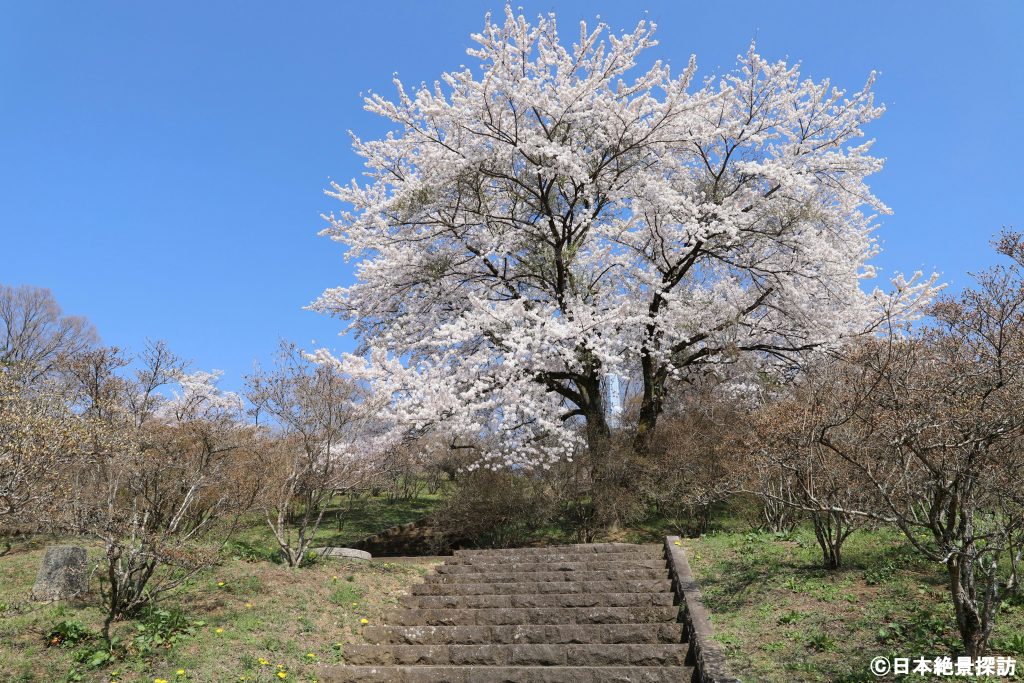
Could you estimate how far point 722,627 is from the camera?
298 inches

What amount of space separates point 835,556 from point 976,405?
4.00 meters

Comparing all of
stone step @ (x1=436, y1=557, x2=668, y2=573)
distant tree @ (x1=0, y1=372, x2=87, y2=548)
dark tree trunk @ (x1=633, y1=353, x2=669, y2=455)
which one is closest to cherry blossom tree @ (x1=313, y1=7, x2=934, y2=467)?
dark tree trunk @ (x1=633, y1=353, x2=669, y2=455)

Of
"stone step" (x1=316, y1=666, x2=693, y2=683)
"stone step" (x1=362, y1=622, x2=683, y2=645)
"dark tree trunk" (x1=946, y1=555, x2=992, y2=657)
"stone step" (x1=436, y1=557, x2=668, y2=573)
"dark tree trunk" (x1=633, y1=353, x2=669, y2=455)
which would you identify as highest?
"dark tree trunk" (x1=633, y1=353, x2=669, y2=455)

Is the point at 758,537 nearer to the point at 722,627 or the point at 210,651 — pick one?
the point at 722,627

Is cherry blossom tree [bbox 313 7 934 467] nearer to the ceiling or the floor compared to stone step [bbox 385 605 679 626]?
nearer to the ceiling

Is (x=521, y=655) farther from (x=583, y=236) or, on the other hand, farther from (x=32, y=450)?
(x=583, y=236)

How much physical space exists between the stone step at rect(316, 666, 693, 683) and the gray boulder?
3.84 metres

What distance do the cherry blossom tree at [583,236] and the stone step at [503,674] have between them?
6760 millimetres

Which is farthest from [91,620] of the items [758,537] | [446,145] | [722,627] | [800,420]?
[446,145]

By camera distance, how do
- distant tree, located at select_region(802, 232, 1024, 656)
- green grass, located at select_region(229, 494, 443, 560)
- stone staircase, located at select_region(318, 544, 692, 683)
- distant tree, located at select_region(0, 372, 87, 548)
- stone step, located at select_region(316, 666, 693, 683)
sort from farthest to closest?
green grass, located at select_region(229, 494, 443, 560) → stone staircase, located at select_region(318, 544, 692, 683) → stone step, located at select_region(316, 666, 693, 683) → distant tree, located at select_region(0, 372, 87, 548) → distant tree, located at select_region(802, 232, 1024, 656)

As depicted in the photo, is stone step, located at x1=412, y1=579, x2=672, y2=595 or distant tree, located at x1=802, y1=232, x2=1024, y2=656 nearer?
distant tree, located at x1=802, y1=232, x2=1024, y2=656

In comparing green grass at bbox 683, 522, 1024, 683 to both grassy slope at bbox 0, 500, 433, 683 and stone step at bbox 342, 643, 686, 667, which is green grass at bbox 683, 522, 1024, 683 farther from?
grassy slope at bbox 0, 500, 433, 683

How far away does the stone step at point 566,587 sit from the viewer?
31.7 ft

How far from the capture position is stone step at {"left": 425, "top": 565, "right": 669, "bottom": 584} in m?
10.2
